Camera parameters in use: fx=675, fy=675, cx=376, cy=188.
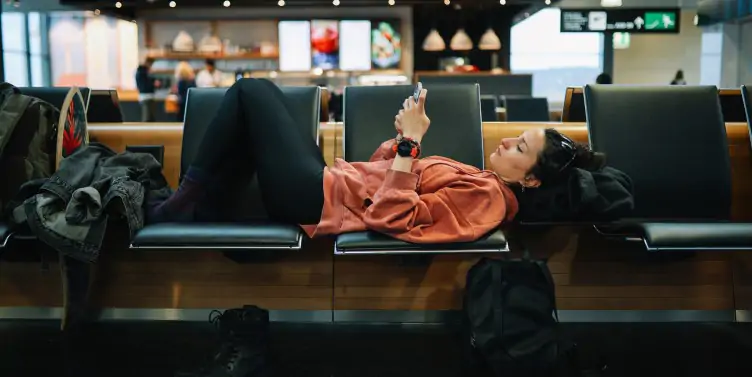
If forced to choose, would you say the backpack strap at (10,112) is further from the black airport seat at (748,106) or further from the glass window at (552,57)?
the glass window at (552,57)

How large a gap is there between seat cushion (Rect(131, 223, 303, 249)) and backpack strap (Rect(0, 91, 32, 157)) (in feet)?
2.25

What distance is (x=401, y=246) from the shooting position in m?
2.11

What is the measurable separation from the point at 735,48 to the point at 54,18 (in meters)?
11.2

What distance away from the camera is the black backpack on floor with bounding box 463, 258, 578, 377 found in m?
2.18

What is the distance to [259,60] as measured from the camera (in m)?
10.9

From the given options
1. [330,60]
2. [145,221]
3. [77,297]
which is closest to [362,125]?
[145,221]

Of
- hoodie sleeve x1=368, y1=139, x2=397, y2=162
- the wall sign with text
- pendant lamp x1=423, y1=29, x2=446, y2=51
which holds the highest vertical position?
the wall sign with text

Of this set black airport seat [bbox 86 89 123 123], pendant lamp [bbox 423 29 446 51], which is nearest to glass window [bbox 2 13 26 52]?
pendant lamp [bbox 423 29 446 51]

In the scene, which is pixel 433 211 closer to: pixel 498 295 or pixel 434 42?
pixel 498 295

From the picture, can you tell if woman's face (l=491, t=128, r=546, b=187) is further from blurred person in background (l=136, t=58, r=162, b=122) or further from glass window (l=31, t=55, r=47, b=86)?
glass window (l=31, t=55, r=47, b=86)

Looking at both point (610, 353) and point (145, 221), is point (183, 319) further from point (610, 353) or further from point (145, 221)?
point (610, 353)

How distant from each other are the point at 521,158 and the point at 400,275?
82 cm

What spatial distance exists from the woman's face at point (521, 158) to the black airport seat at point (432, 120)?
0.32m

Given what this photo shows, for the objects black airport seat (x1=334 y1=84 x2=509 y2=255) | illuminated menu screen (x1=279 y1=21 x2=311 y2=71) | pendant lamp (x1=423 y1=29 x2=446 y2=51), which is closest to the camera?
black airport seat (x1=334 y1=84 x2=509 y2=255)
